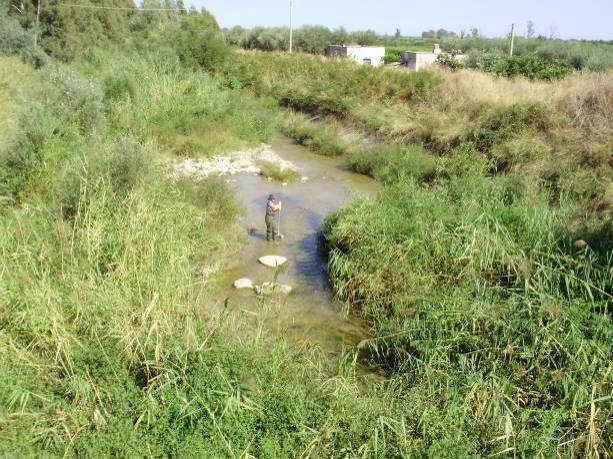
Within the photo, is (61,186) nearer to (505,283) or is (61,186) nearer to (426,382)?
(426,382)

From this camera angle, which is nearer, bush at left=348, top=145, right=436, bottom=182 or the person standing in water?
the person standing in water

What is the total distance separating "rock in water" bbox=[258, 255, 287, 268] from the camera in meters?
9.73

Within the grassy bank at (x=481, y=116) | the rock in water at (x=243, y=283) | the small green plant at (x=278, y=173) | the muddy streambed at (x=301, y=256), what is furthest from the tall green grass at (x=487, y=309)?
the small green plant at (x=278, y=173)

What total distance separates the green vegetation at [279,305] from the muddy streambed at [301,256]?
336 mm

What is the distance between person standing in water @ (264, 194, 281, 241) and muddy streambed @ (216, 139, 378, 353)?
0.65 feet

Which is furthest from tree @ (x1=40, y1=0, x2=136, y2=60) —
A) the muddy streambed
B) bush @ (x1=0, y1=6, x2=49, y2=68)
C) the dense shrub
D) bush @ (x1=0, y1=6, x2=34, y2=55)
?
the dense shrub

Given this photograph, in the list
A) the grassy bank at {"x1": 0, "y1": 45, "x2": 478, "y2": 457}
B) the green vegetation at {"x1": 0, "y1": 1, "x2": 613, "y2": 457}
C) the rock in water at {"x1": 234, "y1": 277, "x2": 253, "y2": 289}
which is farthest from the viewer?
the rock in water at {"x1": 234, "y1": 277, "x2": 253, "y2": 289}

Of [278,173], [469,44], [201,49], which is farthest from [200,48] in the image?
[469,44]

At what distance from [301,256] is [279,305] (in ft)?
11.0

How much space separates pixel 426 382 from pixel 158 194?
18.7ft

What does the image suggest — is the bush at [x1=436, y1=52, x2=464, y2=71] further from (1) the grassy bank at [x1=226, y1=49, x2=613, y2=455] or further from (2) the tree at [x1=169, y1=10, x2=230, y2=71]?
(2) the tree at [x1=169, y1=10, x2=230, y2=71]

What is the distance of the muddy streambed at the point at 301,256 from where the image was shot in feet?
25.1

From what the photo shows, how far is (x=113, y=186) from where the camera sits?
879 cm

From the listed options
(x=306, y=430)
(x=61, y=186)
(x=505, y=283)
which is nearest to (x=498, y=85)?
(x=505, y=283)
